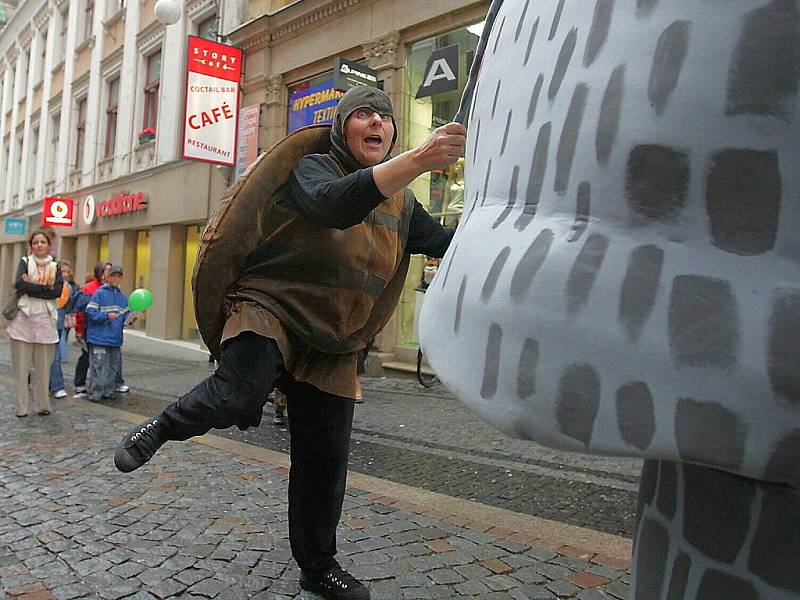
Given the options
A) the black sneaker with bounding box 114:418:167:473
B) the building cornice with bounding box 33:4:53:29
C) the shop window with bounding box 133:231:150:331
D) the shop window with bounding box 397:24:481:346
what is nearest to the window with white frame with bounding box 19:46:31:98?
the building cornice with bounding box 33:4:53:29

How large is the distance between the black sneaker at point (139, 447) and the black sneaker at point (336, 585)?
70 centimetres

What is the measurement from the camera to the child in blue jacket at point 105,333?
6848mm

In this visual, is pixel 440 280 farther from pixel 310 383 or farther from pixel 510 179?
pixel 310 383

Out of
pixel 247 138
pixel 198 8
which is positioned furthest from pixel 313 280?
pixel 198 8

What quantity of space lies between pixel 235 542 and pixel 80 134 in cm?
1940

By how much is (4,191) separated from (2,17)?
25.6 ft

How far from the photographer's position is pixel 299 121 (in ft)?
36.1

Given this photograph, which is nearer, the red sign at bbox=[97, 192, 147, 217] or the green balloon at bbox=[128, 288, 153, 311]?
the green balloon at bbox=[128, 288, 153, 311]

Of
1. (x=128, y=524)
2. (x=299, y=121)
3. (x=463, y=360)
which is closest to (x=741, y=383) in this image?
(x=463, y=360)

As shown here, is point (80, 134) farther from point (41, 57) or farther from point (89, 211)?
point (41, 57)

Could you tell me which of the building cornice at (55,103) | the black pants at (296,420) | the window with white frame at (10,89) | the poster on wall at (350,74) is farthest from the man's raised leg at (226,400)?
the window with white frame at (10,89)

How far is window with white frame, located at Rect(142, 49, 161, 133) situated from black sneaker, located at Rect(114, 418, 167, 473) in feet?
47.7

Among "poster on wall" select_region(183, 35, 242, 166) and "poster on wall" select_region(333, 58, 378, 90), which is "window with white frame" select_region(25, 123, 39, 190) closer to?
"poster on wall" select_region(183, 35, 242, 166)

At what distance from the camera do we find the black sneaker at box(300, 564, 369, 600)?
2145 mm
